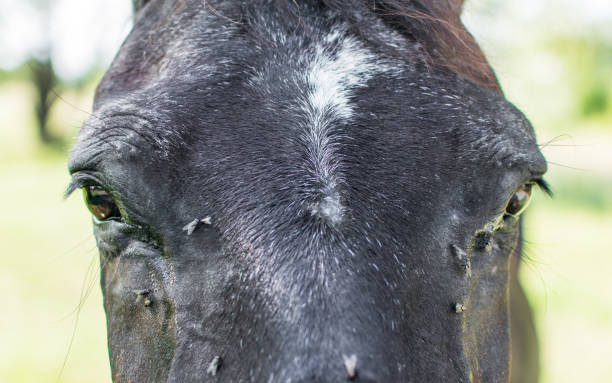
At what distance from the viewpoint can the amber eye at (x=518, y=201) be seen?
7.00 ft

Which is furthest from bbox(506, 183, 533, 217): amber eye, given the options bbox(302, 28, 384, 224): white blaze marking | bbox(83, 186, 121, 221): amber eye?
bbox(83, 186, 121, 221): amber eye

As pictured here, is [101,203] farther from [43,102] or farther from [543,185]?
[43,102]

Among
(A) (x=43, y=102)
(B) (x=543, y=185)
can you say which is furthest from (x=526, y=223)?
(A) (x=43, y=102)

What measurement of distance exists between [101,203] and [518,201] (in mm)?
1567

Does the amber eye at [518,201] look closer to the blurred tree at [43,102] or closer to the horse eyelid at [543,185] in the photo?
the horse eyelid at [543,185]

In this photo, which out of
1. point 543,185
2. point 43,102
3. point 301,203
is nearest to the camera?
point 301,203

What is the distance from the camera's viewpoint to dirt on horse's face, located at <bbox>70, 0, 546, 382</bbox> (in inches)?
61.2

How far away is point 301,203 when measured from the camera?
5.32 ft

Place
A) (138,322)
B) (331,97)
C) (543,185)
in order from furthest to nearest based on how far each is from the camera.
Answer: (543,185)
(138,322)
(331,97)

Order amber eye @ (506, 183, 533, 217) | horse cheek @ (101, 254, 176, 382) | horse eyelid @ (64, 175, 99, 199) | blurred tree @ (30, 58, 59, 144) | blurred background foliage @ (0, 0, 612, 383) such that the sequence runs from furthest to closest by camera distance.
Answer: blurred tree @ (30, 58, 59, 144)
blurred background foliage @ (0, 0, 612, 383)
amber eye @ (506, 183, 533, 217)
horse eyelid @ (64, 175, 99, 199)
horse cheek @ (101, 254, 176, 382)

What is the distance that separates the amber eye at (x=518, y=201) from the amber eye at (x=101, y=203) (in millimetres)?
1470

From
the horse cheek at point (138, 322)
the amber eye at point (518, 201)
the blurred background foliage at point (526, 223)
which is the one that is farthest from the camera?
the blurred background foliage at point (526, 223)

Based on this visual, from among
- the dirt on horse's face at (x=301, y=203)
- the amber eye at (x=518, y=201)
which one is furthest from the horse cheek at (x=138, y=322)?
the amber eye at (x=518, y=201)

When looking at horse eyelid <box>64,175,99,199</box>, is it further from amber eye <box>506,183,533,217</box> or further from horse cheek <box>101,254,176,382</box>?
amber eye <box>506,183,533,217</box>
